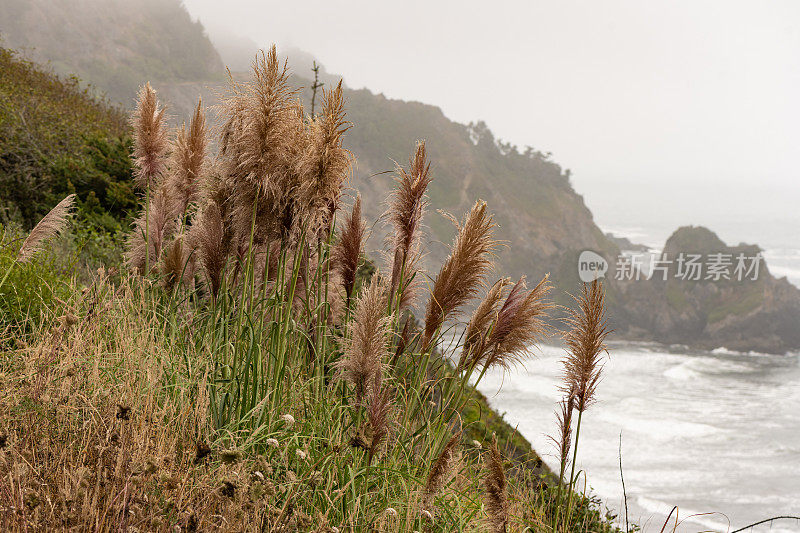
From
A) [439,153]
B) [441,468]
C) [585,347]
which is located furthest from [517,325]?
[439,153]

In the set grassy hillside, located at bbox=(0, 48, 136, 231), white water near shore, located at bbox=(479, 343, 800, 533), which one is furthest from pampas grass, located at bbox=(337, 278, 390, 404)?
white water near shore, located at bbox=(479, 343, 800, 533)

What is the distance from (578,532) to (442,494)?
3053mm

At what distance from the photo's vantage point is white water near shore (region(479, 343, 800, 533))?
136ft

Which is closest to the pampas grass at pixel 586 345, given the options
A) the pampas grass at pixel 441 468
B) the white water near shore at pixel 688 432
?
the pampas grass at pixel 441 468

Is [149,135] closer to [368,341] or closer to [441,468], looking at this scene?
[368,341]

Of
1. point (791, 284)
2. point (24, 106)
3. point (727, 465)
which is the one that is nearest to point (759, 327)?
point (791, 284)

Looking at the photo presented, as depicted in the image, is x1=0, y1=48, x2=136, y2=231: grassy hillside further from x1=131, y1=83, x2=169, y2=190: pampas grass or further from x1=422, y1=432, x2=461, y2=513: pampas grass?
x1=422, y1=432, x2=461, y2=513: pampas grass

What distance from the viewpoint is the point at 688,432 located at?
61938 millimetres

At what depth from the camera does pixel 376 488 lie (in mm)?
3109

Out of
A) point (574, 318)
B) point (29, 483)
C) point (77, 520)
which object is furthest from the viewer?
point (574, 318)

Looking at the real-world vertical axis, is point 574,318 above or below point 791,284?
below

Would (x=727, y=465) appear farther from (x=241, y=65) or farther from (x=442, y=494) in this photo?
(x=241, y=65)

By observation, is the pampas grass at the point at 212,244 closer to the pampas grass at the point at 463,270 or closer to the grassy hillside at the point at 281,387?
the grassy hillside at the point at 281,387

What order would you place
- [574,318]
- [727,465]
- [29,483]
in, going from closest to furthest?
[29,483]
[574,318]
[727,465]
